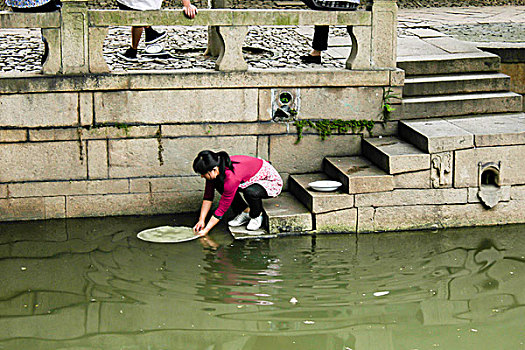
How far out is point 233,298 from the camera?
691 cm

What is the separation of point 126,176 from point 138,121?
24.4 inches

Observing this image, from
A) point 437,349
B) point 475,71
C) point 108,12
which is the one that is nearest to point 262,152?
point 108,12

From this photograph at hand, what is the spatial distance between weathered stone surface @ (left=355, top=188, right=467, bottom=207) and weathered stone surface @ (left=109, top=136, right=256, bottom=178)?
4.60ft

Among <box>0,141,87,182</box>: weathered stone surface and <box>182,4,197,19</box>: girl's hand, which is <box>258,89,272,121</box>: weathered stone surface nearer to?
<box>182,4,197,19</box>: girl's hand

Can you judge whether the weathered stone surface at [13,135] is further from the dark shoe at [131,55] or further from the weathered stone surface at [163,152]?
the dark shoe at [131,55]

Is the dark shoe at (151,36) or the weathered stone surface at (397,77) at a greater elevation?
the dark shoe at (151,36)

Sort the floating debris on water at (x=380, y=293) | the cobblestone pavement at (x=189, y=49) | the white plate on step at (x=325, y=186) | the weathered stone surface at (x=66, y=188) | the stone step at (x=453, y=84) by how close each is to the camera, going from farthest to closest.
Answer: the cobblestone pavement at (x=189, y=49), the stone step at (x=453, y=84), the weathered stone surface at (x=66, y=188), the white plate on step at (x=325, y=186), the floating debris on water at (x=380, y=293)

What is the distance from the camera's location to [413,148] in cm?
870

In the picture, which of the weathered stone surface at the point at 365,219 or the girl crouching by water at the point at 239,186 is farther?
the weathered stone surface at the point at 365,219

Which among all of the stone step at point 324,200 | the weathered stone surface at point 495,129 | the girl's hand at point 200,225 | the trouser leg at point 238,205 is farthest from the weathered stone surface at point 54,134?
the weathered stone surface at point 495,129

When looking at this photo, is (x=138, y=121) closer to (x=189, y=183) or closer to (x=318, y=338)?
(x=189, y=183)

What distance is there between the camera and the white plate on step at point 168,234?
26.9 feet

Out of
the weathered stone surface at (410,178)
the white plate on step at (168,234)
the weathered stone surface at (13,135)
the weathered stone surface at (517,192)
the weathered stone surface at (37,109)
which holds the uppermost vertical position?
the weathered stone surface at (37,109)

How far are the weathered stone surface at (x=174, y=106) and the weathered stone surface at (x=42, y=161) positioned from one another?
467 millimetres
